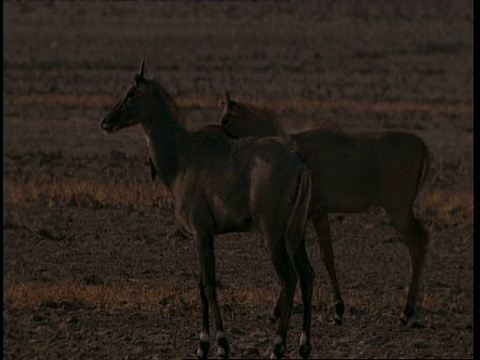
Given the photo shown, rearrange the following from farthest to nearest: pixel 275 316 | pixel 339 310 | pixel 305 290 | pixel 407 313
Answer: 1. pixel 407 313
2. pixel 339 310
3. pixel 275 316
4. pixel 305 290

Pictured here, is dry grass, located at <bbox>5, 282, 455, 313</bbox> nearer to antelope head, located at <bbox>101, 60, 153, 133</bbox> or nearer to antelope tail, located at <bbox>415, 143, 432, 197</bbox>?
antelope tail, located at <bbox>415, 143, 432, 197</bbox>

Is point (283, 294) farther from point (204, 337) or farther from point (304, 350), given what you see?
point (204, 337)

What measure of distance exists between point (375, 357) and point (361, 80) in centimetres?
3119

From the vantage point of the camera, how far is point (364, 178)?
44.6ft

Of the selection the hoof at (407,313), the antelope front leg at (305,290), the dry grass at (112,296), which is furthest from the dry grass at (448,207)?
the antelope front leg at (305,290)

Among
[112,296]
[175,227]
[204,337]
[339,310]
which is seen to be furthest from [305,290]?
[175,227]

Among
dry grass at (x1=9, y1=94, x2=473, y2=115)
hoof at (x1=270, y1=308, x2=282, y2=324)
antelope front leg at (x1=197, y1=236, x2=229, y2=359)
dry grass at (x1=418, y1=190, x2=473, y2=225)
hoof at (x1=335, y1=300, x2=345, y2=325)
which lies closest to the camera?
antelope front leg at (x1=197, y1=236, x2=229, y2=359)

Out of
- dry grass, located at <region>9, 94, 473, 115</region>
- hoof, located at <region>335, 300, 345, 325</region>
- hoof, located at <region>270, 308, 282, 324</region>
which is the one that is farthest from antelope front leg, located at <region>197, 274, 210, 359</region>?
→ dry grass, located at <region>9, 94, 473, 115</region>

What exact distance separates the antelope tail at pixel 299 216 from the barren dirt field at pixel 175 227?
969mm

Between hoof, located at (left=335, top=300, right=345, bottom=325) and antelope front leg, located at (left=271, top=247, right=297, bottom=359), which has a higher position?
antelope front leg, located at (left=271, top=247, right=297, bottom=359)

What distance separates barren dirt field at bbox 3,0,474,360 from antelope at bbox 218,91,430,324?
49 cm

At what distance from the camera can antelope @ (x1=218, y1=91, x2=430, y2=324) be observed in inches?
525

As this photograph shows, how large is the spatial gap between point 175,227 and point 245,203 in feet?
23.0

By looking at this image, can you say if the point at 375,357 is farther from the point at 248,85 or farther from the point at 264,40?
the point at 264,40
